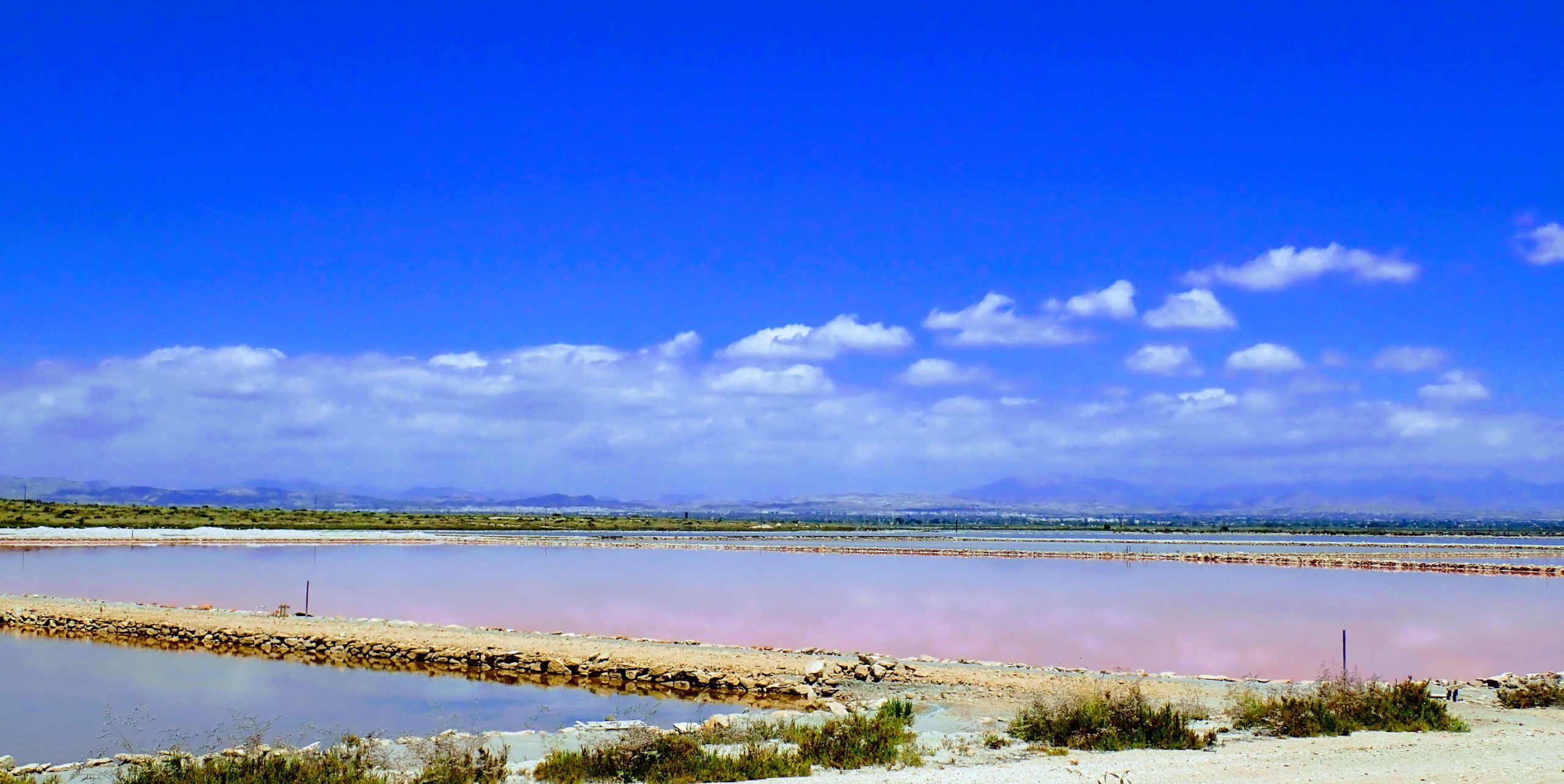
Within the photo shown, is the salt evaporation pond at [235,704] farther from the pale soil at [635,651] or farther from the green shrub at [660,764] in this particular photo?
the green shrub at [660,764]

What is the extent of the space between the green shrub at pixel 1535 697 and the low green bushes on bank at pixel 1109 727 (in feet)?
13.2

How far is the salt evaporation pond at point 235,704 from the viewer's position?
1028cm

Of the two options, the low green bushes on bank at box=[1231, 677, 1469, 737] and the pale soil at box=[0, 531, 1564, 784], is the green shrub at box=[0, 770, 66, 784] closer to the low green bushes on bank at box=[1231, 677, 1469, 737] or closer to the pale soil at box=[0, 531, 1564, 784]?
the pale soil at box=[0, 531, 1564, 784]

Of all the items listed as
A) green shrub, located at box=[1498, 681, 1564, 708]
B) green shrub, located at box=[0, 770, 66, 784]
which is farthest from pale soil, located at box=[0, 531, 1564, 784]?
green shrub, located at box=[0, 770, 66, 784]

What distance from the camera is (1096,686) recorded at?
39.9ft

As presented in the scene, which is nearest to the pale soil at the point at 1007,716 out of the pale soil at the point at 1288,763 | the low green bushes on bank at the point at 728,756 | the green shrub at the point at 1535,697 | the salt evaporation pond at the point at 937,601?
the pale soil at the point at 1288,763

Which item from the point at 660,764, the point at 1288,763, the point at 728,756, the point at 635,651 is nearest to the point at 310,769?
the point at 660,764

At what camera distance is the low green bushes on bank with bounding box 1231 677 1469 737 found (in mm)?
9602

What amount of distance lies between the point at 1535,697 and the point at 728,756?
28.7ft

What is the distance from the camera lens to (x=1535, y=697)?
37.6 ft

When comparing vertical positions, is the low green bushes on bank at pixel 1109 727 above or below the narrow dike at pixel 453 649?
above

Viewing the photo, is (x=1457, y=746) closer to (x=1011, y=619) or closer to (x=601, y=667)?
(x=601, y=667)

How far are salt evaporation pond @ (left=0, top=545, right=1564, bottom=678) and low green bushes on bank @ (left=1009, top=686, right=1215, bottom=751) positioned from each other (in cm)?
579

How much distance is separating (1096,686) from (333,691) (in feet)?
28.8
